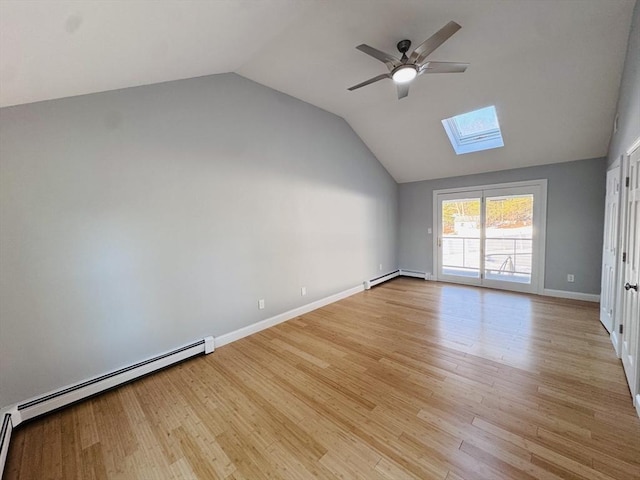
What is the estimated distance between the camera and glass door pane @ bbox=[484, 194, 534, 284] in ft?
14.8

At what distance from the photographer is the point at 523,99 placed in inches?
129

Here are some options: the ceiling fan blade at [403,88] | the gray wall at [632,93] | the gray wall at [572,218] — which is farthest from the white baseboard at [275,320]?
the gray wall at [632,93]

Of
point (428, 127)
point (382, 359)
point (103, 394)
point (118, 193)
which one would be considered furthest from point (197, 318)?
point (428, 127)

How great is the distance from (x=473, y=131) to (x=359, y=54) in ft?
9.44

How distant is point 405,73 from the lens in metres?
2.35

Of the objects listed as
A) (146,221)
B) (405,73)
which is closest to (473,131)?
(405,73)

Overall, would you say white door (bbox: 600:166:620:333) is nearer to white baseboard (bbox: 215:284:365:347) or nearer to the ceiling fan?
the ceiling fan

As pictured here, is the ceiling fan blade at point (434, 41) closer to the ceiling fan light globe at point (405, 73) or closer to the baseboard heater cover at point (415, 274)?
the ceiling fan light globe at point (405, 73)

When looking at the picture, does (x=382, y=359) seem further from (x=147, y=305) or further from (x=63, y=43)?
(x=63, y=43)

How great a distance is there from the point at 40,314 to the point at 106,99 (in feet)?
5.89

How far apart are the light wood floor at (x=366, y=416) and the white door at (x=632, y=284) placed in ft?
0.63

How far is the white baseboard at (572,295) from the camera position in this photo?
13.0ft

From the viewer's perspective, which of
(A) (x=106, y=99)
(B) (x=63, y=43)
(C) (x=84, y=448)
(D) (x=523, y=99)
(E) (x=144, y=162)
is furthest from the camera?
(D) (x=523, y=99)

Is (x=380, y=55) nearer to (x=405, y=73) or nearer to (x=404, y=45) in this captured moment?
(x=405, y=73)
